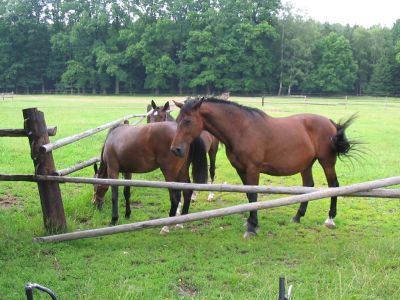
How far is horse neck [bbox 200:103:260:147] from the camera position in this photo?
5324 millimetres

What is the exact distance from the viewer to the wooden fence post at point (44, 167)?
478cm

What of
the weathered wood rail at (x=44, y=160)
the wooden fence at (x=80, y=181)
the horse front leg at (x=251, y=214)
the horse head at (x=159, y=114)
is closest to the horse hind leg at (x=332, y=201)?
the horse front leg at (x=251, y=214)

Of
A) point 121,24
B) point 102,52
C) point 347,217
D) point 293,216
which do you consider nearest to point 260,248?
point 293,216

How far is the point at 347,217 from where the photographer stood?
6.27 meters

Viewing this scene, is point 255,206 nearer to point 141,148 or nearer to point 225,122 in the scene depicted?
point 225,122

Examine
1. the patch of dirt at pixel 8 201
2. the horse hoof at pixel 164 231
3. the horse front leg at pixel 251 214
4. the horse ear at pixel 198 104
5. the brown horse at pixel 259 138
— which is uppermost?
the horse ear at pixel 198 104

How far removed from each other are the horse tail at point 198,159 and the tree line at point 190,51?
55236 mm

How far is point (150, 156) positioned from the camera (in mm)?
5879

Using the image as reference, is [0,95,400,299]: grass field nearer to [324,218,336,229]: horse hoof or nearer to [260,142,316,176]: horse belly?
[324,218,336,229]: horse hoof

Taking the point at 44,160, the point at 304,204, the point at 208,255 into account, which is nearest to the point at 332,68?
the point at 304,204

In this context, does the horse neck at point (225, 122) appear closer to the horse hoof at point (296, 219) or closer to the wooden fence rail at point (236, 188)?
the wooden fence rail at point (236, 188)

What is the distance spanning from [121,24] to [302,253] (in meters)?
69.2

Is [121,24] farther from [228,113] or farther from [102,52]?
[228,113]

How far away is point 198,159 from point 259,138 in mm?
1019
